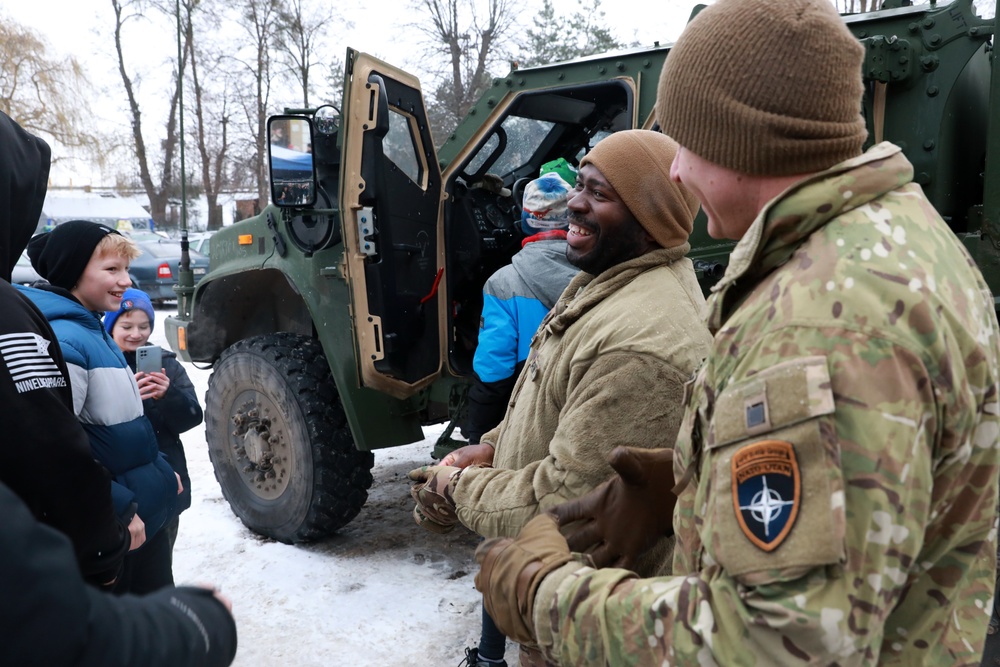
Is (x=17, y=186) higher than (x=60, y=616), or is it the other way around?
(x=17, y=186)

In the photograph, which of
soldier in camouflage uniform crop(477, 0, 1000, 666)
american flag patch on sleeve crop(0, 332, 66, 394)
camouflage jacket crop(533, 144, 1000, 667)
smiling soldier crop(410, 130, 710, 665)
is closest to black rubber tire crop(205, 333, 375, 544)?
smiling soldier crop(410, 130, 710, 665)

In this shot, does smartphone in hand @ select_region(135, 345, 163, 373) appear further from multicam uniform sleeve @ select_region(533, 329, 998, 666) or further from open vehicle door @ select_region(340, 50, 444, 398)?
multicam uniform sleeve @ select_region(533, 329, 998, 666)

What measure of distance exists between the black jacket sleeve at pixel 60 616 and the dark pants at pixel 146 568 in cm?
156

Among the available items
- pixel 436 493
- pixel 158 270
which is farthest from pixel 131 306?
pixel 158 270

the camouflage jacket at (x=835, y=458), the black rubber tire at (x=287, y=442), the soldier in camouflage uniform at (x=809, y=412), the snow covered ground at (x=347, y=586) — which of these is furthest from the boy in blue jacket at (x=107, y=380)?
the camouflage jacket at (x=835, y=458)

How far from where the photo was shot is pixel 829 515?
882 millimetres

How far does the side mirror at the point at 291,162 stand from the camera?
3764mm

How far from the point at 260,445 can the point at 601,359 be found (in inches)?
114

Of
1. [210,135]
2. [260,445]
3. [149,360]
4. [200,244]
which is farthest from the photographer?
[210,135]

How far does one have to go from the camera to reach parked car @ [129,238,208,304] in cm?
1481

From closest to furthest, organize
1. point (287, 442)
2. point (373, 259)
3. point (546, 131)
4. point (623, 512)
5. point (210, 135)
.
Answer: point (623, 512) < point (373, 259) < point (287, 442) < point (546, 131) < point (210, 135)

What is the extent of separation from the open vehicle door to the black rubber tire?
0.39 meters

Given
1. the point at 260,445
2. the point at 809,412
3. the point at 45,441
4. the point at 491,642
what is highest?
the point at 809,412

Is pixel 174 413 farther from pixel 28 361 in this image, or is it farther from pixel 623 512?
pixel 623 512
